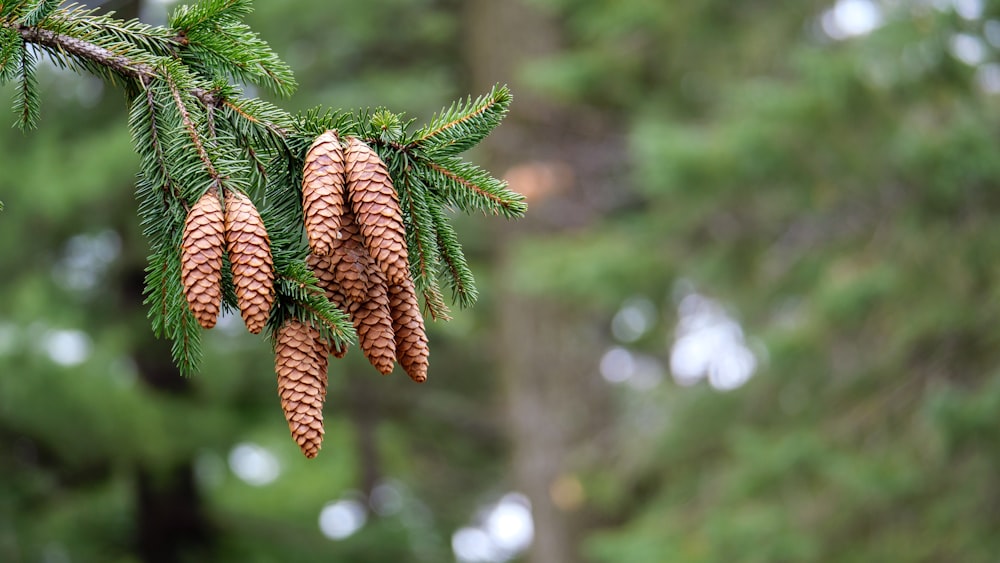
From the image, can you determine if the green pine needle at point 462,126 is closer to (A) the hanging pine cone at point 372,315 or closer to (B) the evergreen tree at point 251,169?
(B) the evergreen tree at point 251,169

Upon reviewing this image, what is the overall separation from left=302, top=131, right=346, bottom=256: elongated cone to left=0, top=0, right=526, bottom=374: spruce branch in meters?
0.08

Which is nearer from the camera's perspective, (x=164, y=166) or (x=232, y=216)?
(x=232, y=216)

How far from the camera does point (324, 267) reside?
1.44 meters

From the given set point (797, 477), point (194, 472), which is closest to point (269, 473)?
point (194, 472)

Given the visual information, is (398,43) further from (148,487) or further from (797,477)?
(797,477)

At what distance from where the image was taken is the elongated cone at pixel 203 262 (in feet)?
4.13

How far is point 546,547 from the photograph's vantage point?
788cm

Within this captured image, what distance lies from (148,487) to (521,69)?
3926 mm

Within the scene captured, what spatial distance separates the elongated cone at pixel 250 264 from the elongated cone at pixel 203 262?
2 centimetres

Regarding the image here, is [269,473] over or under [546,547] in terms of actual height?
over

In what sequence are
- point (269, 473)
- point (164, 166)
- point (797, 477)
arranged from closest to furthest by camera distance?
point (164, 166) < point (797, 477) < point (269, 473)

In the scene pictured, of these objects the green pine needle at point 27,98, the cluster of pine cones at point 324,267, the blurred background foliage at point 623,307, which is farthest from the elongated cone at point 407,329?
the blurred background foliage at point 623,307

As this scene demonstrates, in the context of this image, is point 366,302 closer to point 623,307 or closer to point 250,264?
point 250,264

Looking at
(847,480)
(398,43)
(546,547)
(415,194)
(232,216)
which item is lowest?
(232,216)
